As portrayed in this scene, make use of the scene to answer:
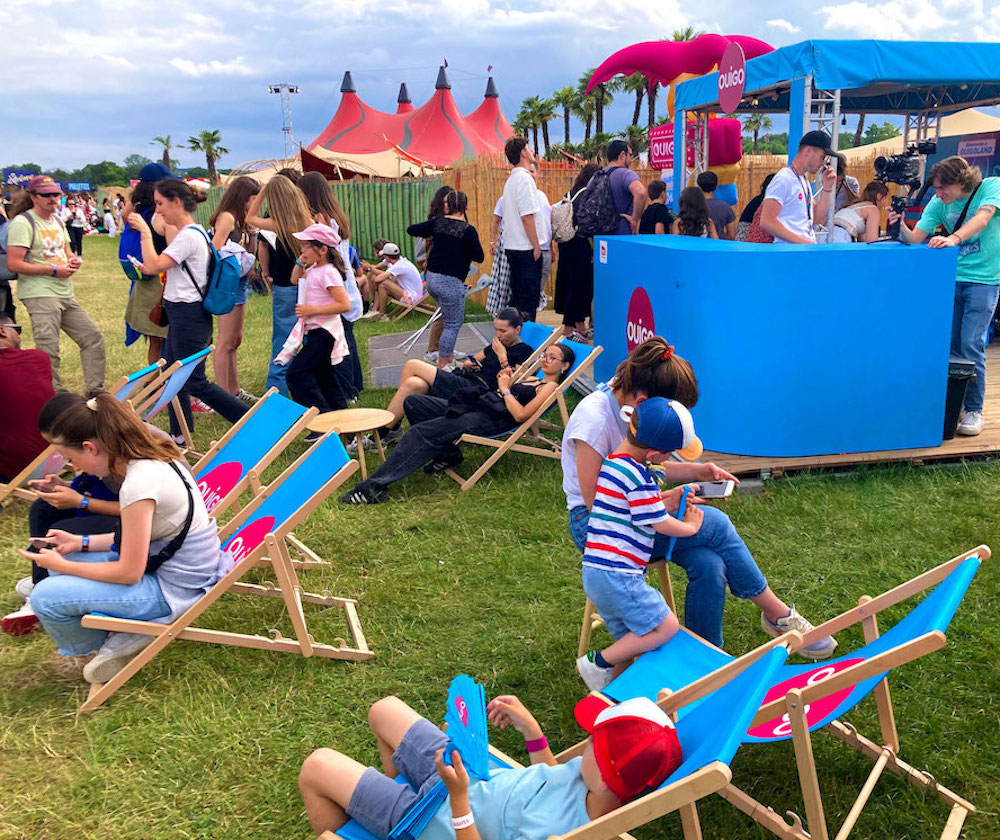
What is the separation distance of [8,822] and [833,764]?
8.34 ft

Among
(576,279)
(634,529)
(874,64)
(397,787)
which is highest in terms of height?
(874,64)

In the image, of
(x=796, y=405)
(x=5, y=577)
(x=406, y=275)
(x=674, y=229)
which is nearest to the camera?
(x=5, y=577)

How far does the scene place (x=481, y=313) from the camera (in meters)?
12.5

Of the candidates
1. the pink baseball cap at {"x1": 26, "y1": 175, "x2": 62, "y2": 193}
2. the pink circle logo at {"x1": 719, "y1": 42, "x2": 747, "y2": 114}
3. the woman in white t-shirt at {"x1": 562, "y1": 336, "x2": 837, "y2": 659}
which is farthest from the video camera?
the pink baseball cap at {"x1": 26, "y1": 175, "x2": 62, "y2": 193}

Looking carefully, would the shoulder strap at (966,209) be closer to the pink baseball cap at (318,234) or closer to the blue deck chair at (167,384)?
the pink baseball cap at (318,234)

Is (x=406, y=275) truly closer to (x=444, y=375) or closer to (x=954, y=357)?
(x=444, y=375)

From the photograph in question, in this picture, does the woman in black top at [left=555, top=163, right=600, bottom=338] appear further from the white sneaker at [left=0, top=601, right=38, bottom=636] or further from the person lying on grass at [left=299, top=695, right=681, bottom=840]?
the person lying on grass at [left=299, top=695, right=681, bottom=840]

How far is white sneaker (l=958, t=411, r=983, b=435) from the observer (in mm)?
5488

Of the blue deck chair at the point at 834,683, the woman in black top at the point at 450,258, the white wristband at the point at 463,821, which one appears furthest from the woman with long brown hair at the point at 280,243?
the white wristband at the point at 463,821

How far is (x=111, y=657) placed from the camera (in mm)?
3236

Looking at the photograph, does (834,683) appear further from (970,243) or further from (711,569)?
(970,243)

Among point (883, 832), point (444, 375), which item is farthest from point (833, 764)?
point (444, 375)

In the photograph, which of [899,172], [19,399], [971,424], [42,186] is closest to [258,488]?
[19,399]

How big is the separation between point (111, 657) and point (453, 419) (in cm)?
262
